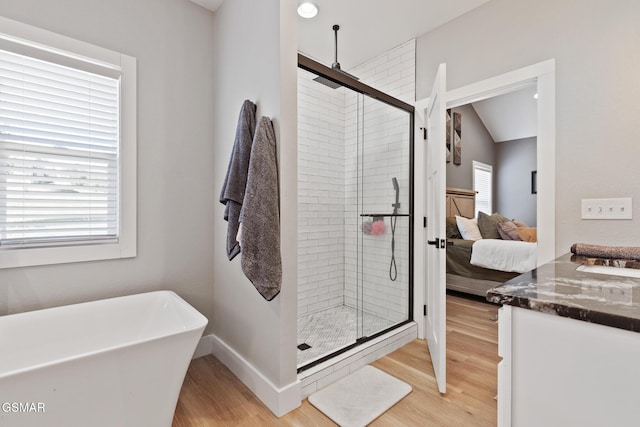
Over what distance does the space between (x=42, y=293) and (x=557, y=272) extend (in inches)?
98.6

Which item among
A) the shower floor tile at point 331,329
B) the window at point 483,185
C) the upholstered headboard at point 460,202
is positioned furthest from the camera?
the window at point 483,185

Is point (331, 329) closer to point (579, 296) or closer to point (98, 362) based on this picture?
point (98, 362)

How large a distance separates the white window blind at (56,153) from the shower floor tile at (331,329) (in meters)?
1.56

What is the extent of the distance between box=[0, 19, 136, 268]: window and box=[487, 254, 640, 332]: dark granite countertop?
2117 mm

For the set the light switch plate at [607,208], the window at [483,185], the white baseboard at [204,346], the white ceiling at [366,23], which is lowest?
the white baseboard at [204,346]

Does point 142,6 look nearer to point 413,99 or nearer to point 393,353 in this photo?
point 413,99

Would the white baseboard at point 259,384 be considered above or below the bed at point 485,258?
below

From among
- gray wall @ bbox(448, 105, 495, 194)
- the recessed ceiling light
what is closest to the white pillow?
gray wall @ bbox(448, 105, 495, 194)

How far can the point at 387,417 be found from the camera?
164 cm

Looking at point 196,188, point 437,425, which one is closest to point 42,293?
point 196,188

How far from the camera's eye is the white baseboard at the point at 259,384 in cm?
166

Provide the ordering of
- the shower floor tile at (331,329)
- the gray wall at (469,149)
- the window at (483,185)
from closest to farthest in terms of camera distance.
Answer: the shower floor tile at (331,329) → the gray wall at (469,149) → the window at (483,185)

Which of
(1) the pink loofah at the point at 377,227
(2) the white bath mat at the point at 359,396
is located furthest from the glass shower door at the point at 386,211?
(2) the white bath mat at the point at 359,396

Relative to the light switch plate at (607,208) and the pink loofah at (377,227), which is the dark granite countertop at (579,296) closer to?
the light switch plate at (607,208)
